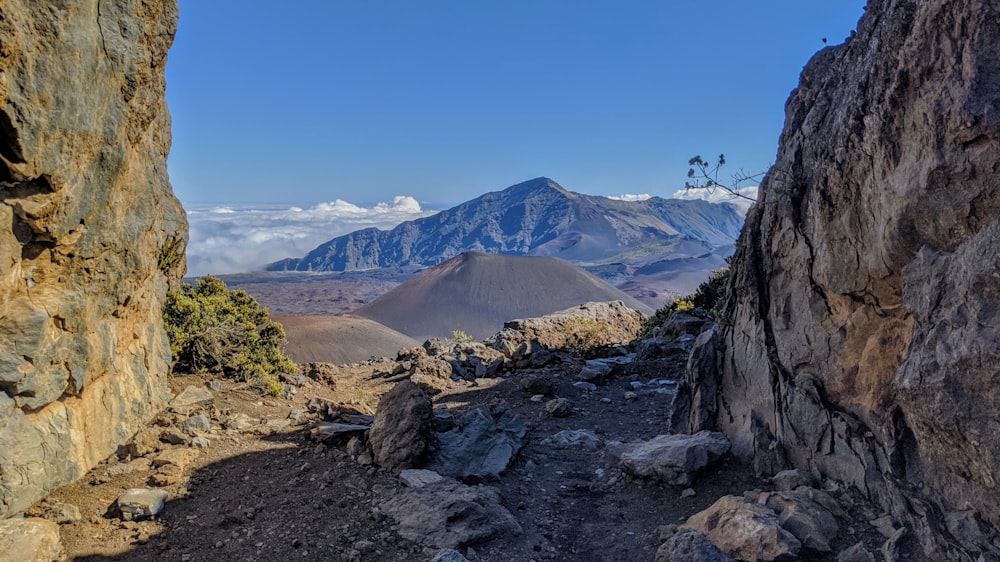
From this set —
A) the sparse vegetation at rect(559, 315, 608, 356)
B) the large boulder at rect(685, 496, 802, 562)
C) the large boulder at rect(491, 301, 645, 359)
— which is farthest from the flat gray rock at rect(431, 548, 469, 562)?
the sparse vegetation at rect(559, 315, 608, 356)

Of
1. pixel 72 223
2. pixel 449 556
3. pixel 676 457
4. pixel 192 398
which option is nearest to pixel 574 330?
→ pixel 676 457

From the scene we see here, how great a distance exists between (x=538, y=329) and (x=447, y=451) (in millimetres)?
8970

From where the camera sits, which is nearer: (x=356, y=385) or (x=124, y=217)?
(x=124, y=217)

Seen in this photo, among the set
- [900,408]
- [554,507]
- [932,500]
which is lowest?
[554,507]

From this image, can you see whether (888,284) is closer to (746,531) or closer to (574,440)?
(746,531)

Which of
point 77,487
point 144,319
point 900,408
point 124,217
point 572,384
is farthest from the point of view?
point 572,384

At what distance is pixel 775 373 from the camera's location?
561 centimetres

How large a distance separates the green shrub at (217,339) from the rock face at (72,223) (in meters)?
2.04

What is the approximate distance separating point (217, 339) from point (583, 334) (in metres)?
8.32

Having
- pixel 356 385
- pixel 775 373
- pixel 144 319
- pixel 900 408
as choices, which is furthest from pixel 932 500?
pixel 356 385

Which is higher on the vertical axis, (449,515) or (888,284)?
(888,284)

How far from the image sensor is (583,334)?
1416 cm

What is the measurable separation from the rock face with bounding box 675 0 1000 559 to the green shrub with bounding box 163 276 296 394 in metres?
7.16

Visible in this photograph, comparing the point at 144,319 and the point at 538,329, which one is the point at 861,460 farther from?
the point at 538,329
